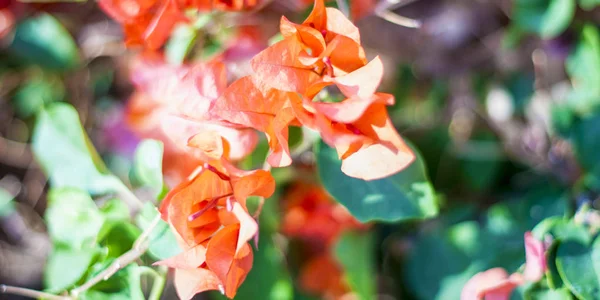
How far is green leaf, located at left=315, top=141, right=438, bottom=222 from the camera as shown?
0.56 meters

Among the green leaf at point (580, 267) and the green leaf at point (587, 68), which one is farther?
the green leaf at point (587, 68)

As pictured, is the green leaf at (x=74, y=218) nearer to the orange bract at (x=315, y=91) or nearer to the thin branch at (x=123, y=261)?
the thin branch at (x=123, y=261)

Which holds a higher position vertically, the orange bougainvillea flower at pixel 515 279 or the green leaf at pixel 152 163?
the green leaf at pixel 152 163

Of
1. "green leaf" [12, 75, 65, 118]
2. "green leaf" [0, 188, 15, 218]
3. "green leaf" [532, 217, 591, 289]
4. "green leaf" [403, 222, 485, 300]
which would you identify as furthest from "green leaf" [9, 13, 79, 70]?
"green leaf" [532, 217, 591, 289]

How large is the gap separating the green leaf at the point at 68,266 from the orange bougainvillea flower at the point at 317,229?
13.8 inches

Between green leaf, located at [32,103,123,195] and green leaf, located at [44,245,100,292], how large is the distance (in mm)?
97

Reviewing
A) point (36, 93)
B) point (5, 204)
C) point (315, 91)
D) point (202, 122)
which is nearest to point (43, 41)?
point (36, 93)

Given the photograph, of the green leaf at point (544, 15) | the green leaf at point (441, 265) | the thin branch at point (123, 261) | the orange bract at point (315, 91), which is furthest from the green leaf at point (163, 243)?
the green leaf at point (544, 15)

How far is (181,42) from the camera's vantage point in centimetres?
66

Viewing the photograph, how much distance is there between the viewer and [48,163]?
685 mm

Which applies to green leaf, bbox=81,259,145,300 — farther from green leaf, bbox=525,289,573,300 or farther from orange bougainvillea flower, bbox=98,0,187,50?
green leaf, bbox=525,289,573,300

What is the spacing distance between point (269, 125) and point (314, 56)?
71 mm

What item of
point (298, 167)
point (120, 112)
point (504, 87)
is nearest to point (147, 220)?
point (298, 167)

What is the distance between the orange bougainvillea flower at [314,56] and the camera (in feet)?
1.42
